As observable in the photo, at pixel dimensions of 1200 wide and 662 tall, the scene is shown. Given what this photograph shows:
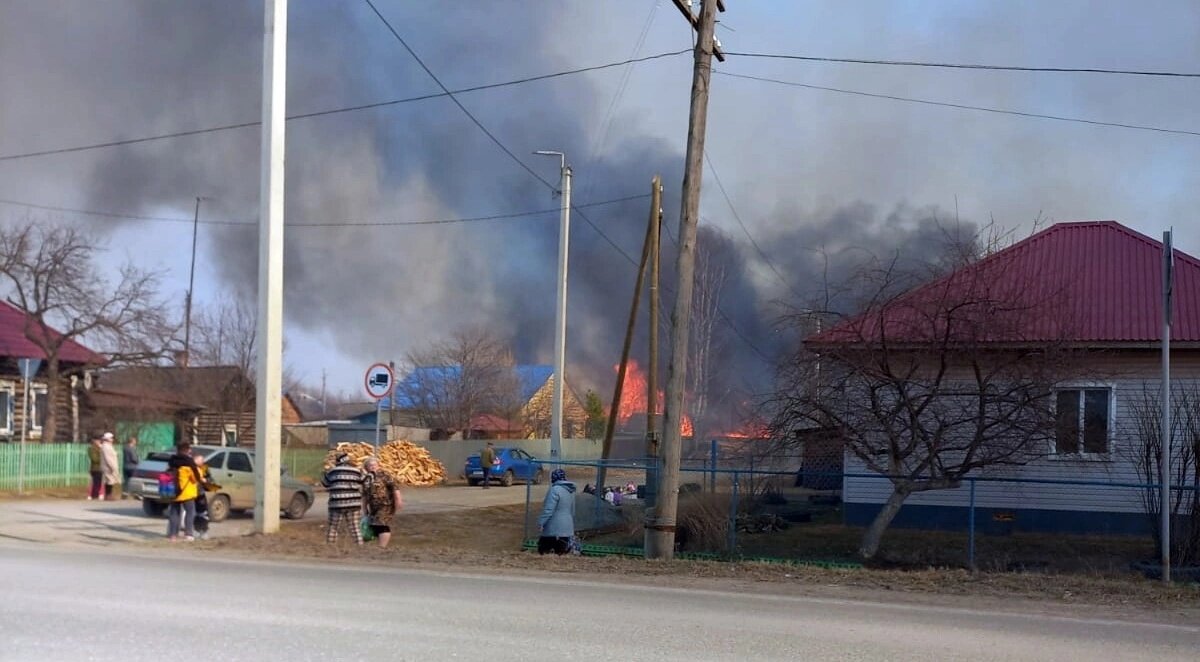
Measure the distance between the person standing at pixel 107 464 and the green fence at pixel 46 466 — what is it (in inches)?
131

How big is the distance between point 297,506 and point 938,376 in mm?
13788

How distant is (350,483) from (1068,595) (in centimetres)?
905

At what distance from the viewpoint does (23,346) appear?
3338cm

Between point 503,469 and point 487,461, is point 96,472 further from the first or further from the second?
point 503,469

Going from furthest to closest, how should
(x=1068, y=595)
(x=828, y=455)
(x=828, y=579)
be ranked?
(x=828, y=455), (x=828, y=579), (x=1068, y=595)

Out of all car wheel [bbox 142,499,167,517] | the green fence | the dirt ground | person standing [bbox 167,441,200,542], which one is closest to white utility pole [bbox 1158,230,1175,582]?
the dirt ground

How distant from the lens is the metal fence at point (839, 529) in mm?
15180

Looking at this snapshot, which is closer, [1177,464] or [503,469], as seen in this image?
[1177,464]

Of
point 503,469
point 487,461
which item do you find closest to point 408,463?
point 487,461

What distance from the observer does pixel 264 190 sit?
50.8 feet

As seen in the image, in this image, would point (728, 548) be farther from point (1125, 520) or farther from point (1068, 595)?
point (1125, 520)

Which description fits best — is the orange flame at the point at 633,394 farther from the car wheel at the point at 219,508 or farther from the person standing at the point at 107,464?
the car wheel at the point at 219,508

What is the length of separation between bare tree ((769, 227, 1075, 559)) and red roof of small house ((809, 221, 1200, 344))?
27mm

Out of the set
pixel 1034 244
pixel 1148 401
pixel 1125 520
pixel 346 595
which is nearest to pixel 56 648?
pixel 346 595
